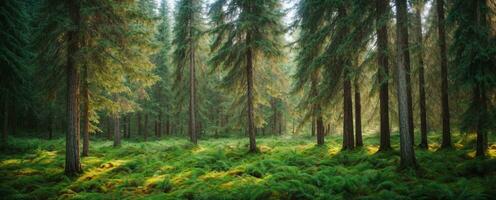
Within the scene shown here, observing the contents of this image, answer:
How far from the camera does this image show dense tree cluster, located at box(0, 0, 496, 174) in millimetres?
10938

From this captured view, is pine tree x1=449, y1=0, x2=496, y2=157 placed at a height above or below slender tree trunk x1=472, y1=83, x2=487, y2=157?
above

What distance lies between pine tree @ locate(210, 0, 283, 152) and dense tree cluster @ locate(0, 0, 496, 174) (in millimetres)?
62

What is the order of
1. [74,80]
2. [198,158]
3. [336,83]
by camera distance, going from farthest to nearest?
[336,83], [198,158], [74,80]

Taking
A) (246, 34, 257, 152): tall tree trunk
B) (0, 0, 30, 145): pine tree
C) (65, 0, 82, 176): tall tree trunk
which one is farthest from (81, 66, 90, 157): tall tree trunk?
(246, 34, 257, 152): tall tree trunk

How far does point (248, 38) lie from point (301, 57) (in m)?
3.74

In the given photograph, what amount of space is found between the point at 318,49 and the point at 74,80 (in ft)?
39.9

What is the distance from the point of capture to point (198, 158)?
1390 centimetres

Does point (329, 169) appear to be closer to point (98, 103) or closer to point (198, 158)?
point (198, 158)

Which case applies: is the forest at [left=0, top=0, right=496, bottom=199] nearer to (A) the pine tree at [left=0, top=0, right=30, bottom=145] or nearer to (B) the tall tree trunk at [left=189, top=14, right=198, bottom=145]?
(A) the pine tree at [left=0, top=0, right=30, bottom=145]

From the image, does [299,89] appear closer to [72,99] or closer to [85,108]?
[72,99]

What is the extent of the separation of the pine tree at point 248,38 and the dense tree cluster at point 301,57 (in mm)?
62

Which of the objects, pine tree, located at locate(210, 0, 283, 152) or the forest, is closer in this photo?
the forest

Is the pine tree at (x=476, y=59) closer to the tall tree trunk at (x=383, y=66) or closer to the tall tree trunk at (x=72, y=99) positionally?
the tall tree trunk at (x=383, y=66)

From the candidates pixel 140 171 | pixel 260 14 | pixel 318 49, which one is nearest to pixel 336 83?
pixel 318 49
